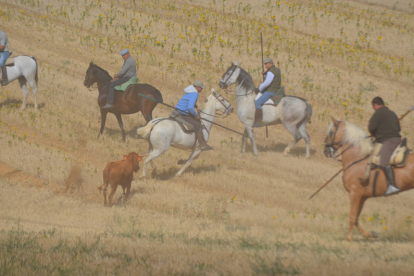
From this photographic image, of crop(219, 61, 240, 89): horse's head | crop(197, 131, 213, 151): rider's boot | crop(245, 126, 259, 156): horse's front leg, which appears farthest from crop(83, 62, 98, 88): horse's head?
crop(245, 126, 259, 156): horse's front leg

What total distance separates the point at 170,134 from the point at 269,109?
436 centimetres

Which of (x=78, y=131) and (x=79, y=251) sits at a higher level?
(x=79, y=251)

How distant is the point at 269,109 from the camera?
14.6 metres

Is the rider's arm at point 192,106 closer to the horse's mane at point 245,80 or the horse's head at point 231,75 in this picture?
the horse's head at point 231,75

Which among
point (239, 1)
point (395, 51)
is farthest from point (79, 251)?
point (239, 1)

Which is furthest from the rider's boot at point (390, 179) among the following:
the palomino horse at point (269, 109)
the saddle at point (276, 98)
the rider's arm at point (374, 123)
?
the saddle at point (276, 98)

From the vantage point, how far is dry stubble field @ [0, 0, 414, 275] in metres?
6.50

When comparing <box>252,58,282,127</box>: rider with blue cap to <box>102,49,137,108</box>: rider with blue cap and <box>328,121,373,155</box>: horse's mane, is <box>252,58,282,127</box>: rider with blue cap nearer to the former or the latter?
<box>102,49,137,108</box>: rider with blue cap

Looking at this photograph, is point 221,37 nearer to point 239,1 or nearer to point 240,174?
point 239,1

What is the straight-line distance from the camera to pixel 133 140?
15031 millimetres

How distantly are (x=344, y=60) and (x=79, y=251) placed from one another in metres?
22.7

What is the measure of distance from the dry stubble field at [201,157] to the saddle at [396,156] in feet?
4.25

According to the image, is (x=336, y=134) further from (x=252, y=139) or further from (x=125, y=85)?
(x=125, y=85)

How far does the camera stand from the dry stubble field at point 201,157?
6504 mm
